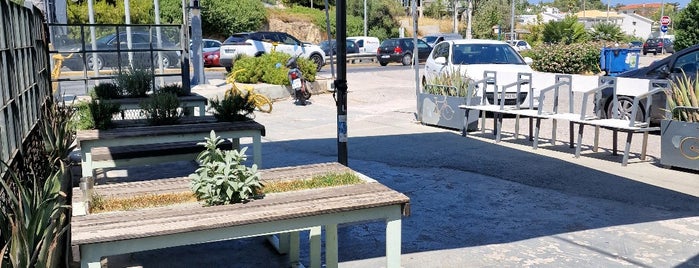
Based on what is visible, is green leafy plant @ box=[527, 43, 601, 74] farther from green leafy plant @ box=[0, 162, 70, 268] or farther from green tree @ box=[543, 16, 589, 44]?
green leafy plant @ box=[0, 162, 70, 268]

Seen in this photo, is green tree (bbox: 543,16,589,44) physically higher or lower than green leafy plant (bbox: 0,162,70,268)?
higher

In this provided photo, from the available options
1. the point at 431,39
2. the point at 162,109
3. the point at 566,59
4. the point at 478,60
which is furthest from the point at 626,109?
the point at 431,39

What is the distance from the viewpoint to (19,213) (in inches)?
139

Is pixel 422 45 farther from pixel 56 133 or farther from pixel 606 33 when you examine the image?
pixel 56 133

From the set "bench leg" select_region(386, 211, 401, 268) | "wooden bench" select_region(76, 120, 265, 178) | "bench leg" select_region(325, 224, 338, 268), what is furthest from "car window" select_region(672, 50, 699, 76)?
"bench leg" select_region(386, 211, 401, 268)

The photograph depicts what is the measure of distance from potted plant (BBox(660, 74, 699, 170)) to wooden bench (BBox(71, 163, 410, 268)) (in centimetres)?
564

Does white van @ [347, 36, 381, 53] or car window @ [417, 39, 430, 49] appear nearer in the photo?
car window @ [417, 39, 430, 49]

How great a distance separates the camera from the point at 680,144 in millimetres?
8000

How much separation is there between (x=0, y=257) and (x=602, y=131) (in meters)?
10.2

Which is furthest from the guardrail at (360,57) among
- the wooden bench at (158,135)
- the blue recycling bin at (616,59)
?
the wooden bench at (158,135)

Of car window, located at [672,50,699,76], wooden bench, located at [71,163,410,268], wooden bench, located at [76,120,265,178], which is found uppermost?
car window, located at [672,50,699,76]

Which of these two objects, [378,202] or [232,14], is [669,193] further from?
[232,14]

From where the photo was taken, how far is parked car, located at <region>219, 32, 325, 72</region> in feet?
84.5

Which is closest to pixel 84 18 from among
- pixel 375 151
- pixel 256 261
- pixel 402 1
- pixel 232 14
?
pixel 232 14
